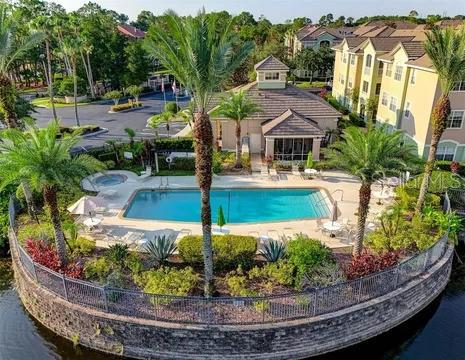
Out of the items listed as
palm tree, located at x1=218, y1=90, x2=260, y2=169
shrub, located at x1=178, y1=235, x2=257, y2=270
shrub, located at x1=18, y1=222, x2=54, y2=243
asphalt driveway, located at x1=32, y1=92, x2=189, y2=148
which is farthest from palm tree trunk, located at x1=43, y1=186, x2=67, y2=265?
asphalt driveway, located at x1=32, y1=92, x2=189, y2=148

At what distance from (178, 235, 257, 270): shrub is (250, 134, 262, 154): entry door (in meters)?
17.3

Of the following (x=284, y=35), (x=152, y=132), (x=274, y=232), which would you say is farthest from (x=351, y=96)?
(x=284, y=35)

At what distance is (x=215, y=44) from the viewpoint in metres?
13.1

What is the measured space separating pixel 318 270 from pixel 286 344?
130 inches

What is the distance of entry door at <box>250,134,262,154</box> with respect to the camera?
34.5m

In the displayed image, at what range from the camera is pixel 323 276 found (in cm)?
1608

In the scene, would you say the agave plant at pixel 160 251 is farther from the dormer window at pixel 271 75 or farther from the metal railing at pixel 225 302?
the dormer window at pixel 271 75

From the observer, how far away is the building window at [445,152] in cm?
3108

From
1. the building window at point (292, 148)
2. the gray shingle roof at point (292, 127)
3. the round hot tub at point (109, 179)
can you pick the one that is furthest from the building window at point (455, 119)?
the round hot tub at point (109, 179)

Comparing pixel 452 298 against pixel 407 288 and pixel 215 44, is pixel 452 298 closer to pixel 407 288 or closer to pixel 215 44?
pixel 407 288

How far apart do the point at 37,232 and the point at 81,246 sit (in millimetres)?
2626

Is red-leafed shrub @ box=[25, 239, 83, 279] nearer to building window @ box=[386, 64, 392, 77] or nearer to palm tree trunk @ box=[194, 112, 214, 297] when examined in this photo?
palm tree trunk @ box=[194, 112, 214, 297]

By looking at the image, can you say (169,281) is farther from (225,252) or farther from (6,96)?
(6,96)

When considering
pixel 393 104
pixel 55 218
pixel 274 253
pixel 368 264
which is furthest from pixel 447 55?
pixel 55 218
